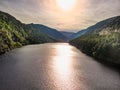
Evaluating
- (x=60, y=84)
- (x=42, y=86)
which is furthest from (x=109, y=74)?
(x=42, y=86)

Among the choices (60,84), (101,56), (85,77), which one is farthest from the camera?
(101,56)

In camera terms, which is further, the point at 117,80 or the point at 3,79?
the point at 117,80

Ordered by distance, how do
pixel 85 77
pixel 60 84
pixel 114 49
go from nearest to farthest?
pixel 60 84 → pixel 85 77 → pixel 114 49

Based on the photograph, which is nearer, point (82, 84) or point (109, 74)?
point (82, 84)

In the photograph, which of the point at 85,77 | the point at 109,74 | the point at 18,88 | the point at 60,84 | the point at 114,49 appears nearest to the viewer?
the point at 18,88

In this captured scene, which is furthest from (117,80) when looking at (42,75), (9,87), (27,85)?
(9,87)

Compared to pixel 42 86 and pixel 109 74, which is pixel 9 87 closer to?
pixel 42 86

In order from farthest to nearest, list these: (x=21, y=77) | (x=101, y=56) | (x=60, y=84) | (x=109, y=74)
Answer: (x=101, y=56)
(x=109, y=74)
(x=21, y=77)
(x=60, y=84)

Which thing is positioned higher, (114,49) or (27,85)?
(114,49)

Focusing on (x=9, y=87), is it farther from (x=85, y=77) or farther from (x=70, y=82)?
(x=85, y=77)
